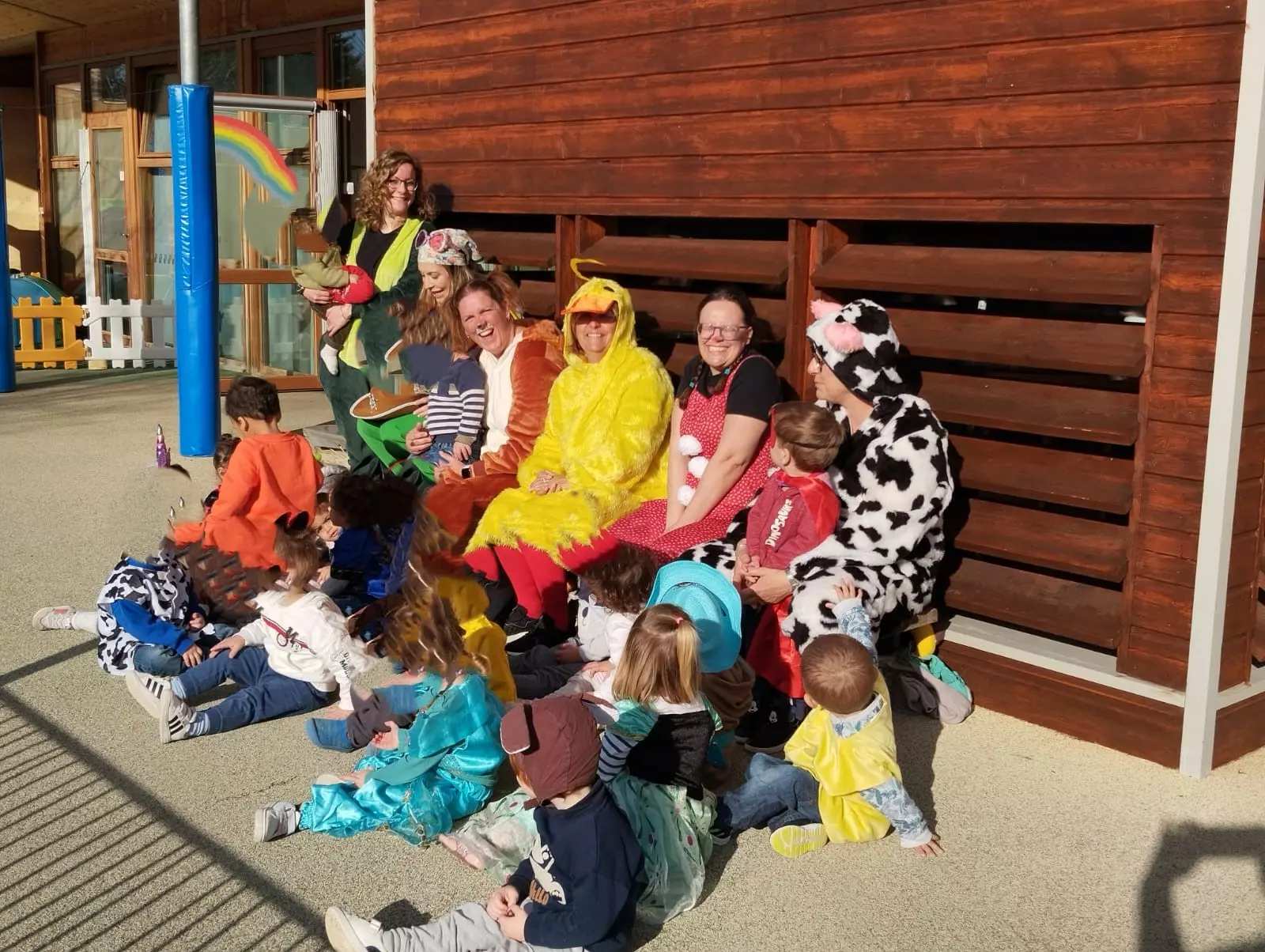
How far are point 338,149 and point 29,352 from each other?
488cm

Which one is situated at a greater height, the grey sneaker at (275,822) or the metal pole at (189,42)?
the metal pole at (189,42)

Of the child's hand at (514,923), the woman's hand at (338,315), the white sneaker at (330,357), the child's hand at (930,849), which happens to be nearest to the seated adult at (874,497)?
the child's hand at (930,849)

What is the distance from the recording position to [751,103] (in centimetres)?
569

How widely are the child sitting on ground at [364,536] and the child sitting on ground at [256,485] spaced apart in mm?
477

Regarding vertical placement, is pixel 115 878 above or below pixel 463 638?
below

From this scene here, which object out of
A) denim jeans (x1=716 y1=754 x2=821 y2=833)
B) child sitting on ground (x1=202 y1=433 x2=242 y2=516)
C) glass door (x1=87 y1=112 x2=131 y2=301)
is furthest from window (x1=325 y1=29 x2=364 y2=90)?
denim jeans (x1=716 y1=754 x2=821 y2=833)

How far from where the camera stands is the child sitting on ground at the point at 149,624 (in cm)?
516

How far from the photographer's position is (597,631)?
17.1 feet

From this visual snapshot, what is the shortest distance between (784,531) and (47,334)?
1134 centimetres

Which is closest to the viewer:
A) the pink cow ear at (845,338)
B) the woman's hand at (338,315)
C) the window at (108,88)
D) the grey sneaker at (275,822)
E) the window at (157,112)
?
the grey sneaker at (275,822)

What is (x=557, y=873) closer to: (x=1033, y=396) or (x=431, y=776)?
(x=431, y=776)

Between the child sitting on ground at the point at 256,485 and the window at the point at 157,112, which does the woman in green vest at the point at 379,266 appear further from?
the window at the point at 157,112

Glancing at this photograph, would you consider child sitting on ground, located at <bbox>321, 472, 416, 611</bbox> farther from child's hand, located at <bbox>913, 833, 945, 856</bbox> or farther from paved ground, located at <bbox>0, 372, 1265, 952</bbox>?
child's hand, located at <bbox>913, 833, 945, 856</bbox>

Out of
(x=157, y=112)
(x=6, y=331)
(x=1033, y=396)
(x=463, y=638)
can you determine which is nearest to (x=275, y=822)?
(x=463, y=638)
